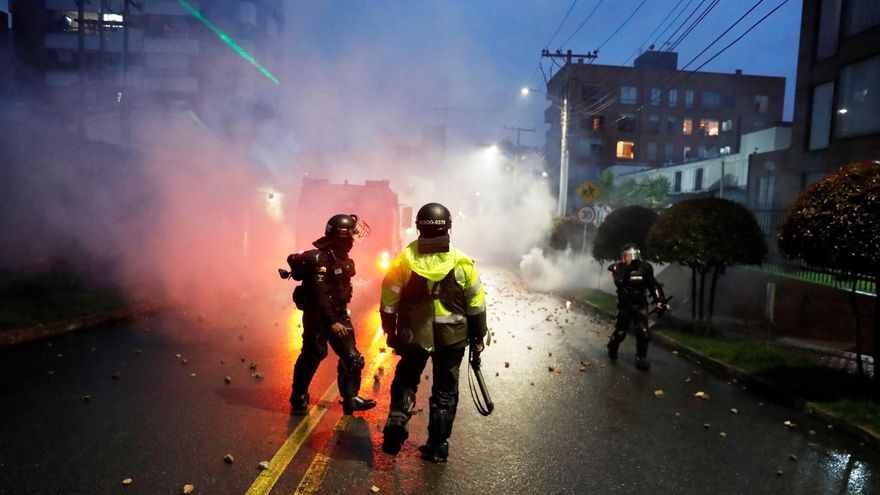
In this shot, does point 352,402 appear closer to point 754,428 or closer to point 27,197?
point 754,428

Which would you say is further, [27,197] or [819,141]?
[819,141]

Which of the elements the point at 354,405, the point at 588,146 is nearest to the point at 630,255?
the point at 354,405

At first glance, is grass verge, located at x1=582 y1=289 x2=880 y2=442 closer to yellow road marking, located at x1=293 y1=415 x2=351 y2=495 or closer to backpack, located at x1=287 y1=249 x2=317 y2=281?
yellow road marking, located at x1=293 y1=415 x2=351 y2=495

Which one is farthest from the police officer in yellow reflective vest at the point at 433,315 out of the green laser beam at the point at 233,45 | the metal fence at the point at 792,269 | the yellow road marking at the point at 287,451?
the green laser beam at the point at 233,45

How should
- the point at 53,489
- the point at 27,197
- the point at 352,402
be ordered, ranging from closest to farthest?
the point at 53,489 → the point at 352,402 → the point at 27,197

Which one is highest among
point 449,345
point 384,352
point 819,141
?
point 819,141

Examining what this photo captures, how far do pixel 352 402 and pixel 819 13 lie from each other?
18428 millimetres

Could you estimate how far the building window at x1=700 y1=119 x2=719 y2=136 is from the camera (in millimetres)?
66062

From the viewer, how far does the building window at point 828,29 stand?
669 inches

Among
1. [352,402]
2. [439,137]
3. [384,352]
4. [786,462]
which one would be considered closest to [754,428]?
[786,462]

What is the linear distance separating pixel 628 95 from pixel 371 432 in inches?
2616

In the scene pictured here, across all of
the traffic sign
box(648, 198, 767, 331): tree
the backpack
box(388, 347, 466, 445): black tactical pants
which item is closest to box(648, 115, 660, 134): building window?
the traffic sign

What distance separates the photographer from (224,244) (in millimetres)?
21797

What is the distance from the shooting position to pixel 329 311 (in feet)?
17.9
